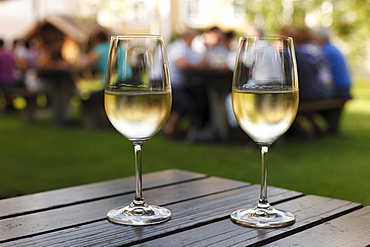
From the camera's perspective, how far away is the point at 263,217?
46.3 inches

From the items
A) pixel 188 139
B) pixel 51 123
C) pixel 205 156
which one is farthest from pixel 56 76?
pixel 205 156

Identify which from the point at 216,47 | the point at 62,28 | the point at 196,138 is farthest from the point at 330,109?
the point at 62,28

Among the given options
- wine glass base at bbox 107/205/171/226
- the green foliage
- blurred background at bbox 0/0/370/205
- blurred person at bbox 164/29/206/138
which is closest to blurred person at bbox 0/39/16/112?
blurred background at bbox 0/0/370/205

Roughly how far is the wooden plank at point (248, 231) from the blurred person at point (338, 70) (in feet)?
22.3

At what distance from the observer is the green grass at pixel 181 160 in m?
5.04

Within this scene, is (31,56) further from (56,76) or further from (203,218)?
(203,218)

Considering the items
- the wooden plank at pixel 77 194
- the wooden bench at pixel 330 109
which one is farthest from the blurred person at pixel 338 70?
the wooden plank at pixel 77 194

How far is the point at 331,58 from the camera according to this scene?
788 centimetres

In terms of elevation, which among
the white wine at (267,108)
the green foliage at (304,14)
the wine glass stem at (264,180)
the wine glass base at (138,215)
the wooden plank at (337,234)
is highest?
the green foliage at (304,14)

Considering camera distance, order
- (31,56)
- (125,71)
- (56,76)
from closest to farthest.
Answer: (125,71) < (56,76) < (31,56)

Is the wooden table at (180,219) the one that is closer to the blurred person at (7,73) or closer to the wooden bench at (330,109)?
the wooden bench at (330,109)

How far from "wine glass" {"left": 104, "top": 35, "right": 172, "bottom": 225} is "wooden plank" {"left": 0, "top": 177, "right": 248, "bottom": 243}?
10 cm

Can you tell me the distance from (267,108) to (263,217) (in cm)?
23

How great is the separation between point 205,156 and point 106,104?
5.29 m
